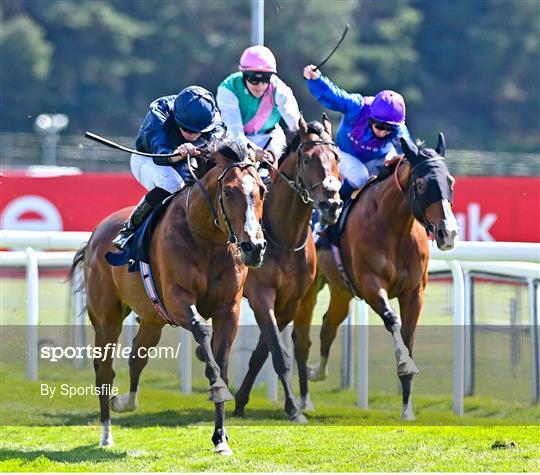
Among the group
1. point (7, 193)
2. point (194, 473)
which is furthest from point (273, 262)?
point (7, 193)

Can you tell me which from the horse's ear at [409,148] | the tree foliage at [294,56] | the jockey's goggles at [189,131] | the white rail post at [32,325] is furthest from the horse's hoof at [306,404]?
the tree foliage at [294,56]

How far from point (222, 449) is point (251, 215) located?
1104 mm

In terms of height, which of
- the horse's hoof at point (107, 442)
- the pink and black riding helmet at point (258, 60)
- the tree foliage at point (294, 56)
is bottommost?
the horse's hoof at point (107, 442)

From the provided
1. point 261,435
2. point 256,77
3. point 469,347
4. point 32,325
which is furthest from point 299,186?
point 32,325

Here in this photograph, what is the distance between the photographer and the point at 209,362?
225 inches

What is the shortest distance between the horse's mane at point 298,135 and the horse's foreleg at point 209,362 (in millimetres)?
1439

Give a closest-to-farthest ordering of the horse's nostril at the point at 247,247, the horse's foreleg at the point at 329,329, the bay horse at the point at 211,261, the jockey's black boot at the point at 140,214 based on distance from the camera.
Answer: the horse's nostril at the point at 247,247 → the bay horse at the point at 211,261 → the jockey's black boot at the point at 140,214 → the horse's foreleg at the point at 329,329

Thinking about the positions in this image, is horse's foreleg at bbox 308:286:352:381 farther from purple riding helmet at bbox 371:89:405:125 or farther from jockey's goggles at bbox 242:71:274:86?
jockey's goggles at bbox 242:71:274:86

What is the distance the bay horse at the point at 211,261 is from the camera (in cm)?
568

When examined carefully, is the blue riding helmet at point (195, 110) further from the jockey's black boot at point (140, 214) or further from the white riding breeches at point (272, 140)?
the white riding breeches at point (272, 140)

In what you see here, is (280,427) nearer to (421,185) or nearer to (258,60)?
(421,185)

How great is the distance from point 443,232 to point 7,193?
757 cm

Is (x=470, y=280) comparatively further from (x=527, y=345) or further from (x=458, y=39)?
(x=458, y=39)

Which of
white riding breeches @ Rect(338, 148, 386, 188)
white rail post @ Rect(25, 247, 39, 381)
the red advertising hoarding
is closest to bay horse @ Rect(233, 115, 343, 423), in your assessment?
white riding breeches @ Rect(338, 148, 386, 188)
